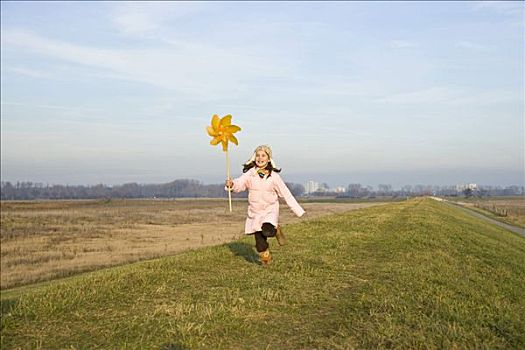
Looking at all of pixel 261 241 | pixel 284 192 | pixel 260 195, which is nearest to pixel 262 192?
pixel 260 195

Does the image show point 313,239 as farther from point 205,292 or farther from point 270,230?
point 205,292

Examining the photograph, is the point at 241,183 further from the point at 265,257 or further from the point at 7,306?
the point at 7,306

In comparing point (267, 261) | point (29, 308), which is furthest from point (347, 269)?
point (29, 308)

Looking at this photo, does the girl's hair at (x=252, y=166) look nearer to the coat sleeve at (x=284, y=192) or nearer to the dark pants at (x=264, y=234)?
the coat sleeve at (x=284, y=192)

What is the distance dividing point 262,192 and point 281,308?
9.47ft

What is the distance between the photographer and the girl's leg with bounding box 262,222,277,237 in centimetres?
771

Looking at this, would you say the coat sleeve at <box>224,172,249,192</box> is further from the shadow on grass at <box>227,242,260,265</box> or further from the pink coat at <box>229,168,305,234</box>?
the shadow on grass at <box>227,242,260,265</box>

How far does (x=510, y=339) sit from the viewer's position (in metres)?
4.39

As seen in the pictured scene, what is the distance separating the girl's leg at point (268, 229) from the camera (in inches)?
304

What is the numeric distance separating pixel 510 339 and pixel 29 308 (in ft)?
16.0

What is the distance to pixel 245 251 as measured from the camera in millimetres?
10078

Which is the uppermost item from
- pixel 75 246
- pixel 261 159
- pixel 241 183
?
pixel 261 159

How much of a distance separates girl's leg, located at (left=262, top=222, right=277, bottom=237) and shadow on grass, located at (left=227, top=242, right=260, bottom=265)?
3.16 ft

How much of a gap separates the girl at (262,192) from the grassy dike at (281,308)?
60cm
